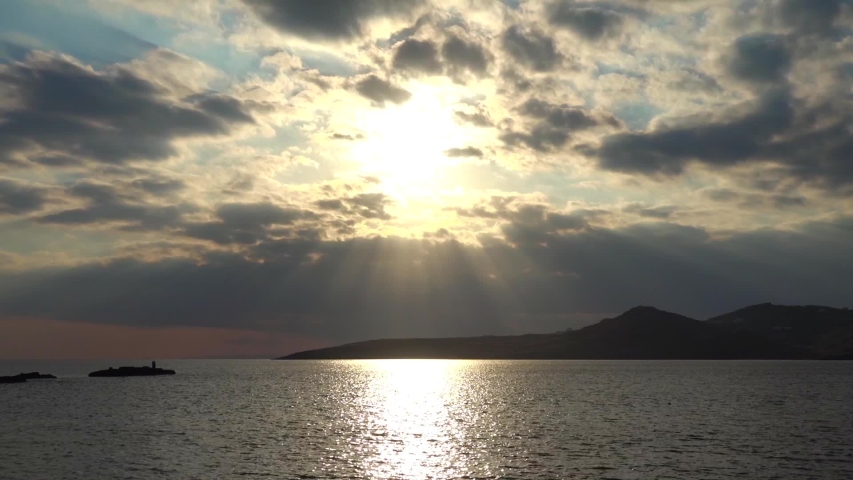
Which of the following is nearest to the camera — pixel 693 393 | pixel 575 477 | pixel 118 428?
pixel 575 477

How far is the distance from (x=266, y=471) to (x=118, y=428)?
1693 inches

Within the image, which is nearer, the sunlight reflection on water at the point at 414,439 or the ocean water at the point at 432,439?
the ocean water at the point at 432,439

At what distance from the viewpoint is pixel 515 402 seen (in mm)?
138000

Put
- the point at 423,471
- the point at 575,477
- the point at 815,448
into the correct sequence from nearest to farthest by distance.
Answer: the point at 575,477 → the point at 423,471 → the point at 815,448

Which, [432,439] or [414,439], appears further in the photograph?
[414,439]

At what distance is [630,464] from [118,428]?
66.4 metres

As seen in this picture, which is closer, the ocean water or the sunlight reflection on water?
the ocean water

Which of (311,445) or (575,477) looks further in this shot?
(311,445)

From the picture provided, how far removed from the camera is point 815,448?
232 ft

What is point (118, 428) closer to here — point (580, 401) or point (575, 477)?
point (575, 477)

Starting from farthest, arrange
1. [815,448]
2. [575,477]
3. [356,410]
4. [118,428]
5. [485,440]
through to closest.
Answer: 1. [356,410]
2. [118,428]
3. [485,440]
4. [815,448]
5. [575,477]

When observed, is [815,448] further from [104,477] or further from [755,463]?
[104,477]

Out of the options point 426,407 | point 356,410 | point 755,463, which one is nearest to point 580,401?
point 426,407

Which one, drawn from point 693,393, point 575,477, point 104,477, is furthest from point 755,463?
point 693,393
